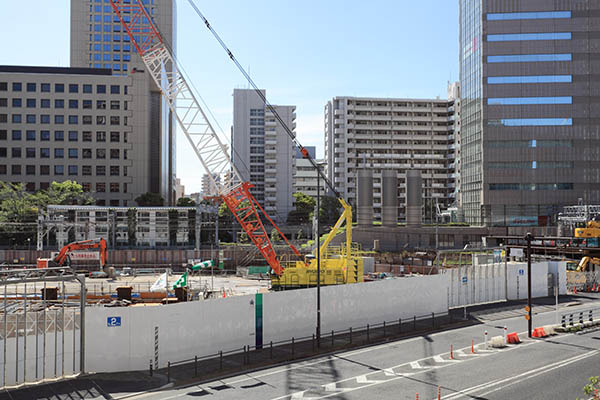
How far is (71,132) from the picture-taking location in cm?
10825

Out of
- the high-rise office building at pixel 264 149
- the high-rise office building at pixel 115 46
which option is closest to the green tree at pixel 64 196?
the high-rise office building at pixel 115 46

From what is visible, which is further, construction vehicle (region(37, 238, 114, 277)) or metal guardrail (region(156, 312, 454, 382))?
construction vehicle (region(37, 238, 114, 277))

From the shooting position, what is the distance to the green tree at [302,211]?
12512 centimetres

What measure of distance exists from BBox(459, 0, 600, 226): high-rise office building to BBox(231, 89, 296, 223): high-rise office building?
60124 mm

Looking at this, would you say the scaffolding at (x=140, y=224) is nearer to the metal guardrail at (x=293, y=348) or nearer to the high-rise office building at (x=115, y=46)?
the high-rise office building at (x=115, y=46)

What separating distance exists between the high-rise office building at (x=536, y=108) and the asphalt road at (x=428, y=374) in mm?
65991

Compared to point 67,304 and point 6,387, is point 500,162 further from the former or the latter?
Answer: point 6,387

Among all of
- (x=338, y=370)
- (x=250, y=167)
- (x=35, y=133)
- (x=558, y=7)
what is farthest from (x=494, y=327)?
(x=250, y=167)

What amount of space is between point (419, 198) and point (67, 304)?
228ft

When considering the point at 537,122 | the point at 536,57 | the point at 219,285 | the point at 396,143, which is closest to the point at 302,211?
the point at 396,143

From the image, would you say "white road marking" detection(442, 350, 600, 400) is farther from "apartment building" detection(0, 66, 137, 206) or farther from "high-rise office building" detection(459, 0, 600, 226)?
"apartment building" detection(0, 66, 137, 206)

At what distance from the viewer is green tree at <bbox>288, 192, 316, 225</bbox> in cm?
12512

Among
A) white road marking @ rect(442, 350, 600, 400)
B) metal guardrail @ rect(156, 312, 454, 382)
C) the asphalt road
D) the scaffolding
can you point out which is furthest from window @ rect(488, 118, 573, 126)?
white road marking @ rect(442, 350, 600, 400)

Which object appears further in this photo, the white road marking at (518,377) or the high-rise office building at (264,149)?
the high-rise office building at (264,149)
